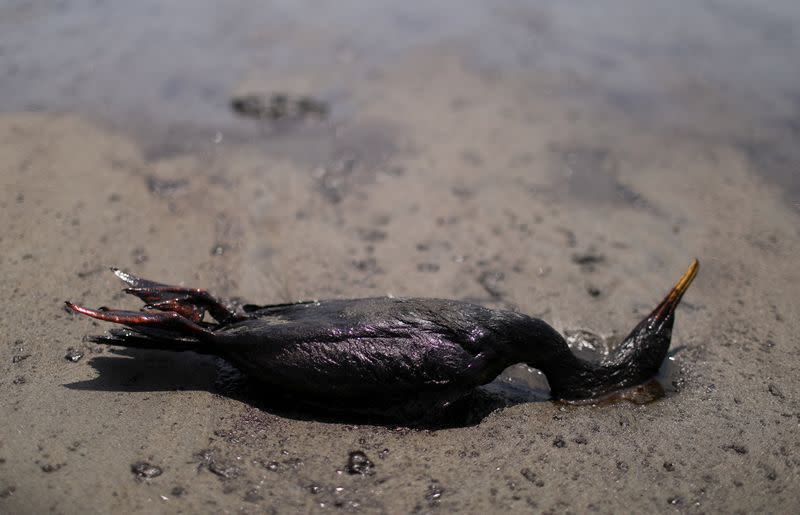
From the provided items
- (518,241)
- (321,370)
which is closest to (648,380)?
(518,241)

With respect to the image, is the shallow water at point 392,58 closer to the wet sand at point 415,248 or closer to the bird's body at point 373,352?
the wet sand at point 415,248

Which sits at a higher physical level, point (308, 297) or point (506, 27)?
point (506, 27)

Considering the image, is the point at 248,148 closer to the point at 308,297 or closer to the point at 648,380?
the point at 308,297

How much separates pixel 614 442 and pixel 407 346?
3.73ft

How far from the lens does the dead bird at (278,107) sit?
6.45 m

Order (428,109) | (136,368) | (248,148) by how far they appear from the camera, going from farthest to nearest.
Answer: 1. (428,109)
2. (248,148)
3. (136,368)

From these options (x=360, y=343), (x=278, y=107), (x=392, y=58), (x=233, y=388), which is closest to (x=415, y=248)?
(x=360, y=343)

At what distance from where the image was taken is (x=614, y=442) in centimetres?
355

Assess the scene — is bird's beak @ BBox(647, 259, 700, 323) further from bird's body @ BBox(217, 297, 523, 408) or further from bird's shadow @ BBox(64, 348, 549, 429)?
bird's body @ BBox(217, 297, 523, 408)

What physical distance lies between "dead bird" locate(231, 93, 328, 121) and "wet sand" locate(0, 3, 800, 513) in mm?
145

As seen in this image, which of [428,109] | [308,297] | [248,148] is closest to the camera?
[308,297]

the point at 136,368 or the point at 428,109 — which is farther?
the point at 428,109

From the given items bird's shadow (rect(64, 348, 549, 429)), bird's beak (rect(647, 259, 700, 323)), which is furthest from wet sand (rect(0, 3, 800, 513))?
bird's beak (rect(647, 259, 700, 323))

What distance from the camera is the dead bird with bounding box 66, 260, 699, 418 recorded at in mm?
3416
